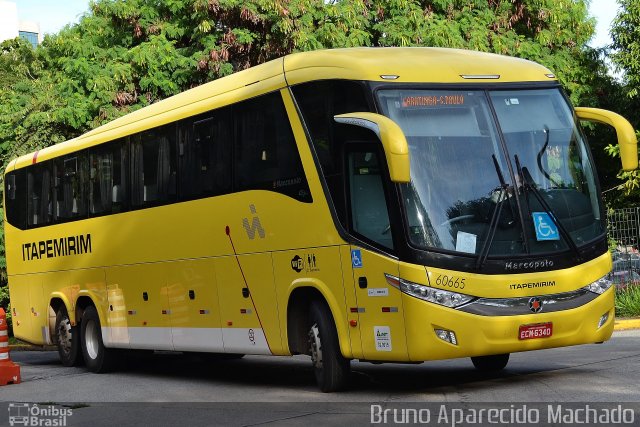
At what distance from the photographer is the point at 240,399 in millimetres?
13062

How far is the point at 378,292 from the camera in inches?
464

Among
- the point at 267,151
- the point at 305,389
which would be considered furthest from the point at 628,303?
the point at 267,151

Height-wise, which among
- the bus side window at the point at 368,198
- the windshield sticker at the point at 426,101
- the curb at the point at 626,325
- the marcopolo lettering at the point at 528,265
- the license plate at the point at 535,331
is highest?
the windshield sticker at the point at 426,101

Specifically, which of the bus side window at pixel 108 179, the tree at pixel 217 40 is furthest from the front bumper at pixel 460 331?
the tree at pixel 217 40

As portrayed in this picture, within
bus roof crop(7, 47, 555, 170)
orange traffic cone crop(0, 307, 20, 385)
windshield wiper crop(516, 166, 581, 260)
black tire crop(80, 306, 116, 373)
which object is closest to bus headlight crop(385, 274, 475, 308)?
windshield wiper crop(516, 166, 581, 260)

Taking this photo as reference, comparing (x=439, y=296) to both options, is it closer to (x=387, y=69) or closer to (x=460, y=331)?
(x=460, y=331)

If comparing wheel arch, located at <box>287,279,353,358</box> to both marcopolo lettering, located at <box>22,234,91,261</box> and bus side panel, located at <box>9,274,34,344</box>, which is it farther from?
bus side panel, located at <box>9,274,34,344</box>

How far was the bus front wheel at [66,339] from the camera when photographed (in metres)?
19.7

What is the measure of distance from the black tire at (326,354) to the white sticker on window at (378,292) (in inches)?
36.2

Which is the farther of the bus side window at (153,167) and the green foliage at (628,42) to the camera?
the green foliage at (628,42)

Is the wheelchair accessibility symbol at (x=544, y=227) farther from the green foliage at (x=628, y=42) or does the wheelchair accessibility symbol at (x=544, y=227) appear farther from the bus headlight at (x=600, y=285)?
the green foliage at (x=628, y=42)

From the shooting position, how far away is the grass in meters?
21.8

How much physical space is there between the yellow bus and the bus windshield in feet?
0.05

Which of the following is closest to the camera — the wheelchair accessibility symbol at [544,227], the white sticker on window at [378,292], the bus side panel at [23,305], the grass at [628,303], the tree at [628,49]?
the white sticker on window at [378,292]
